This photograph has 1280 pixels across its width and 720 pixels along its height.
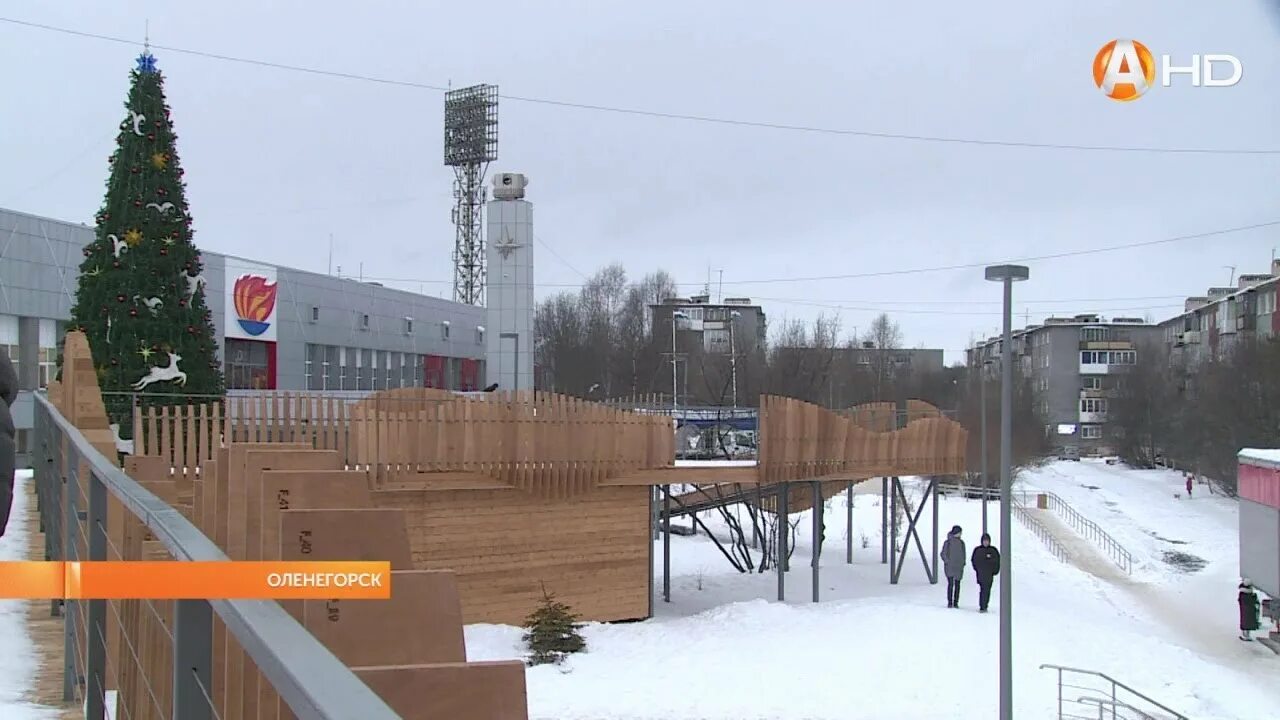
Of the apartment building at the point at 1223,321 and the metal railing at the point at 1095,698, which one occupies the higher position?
the apartment building at the point at 1223,321

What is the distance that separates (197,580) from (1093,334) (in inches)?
4149

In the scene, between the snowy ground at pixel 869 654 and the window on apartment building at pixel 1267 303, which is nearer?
the snowy ground at pixel 869 654

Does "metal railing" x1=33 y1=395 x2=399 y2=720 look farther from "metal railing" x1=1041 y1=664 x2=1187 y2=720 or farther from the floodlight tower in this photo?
the floodlight tower

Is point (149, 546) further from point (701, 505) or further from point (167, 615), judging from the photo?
point (701, 505)

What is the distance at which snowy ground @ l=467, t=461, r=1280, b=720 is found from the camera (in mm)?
13906

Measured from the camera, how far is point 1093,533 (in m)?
45.1

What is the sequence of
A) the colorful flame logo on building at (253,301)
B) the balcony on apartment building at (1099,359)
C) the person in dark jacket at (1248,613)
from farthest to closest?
the balcony on apartment building at (1099,359) → the colorful flame logo on building at (253,301) → the person in dark jacket at (1248,613)

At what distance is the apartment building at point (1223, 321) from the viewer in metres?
65.2

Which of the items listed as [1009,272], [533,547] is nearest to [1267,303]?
[1009,272]

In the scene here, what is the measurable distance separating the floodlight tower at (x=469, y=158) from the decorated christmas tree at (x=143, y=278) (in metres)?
58.3

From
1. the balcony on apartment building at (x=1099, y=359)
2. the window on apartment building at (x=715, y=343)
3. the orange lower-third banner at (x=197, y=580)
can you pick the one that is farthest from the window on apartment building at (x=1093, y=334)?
the orange lower-third banner at (x=197, y=580)

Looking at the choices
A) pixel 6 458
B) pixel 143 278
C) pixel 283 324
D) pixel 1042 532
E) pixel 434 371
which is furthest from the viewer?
pixel 434 371

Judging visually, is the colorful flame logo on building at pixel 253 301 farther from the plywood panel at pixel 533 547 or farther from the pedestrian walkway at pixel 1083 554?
the pedestrian walkway at pixel 1083 554

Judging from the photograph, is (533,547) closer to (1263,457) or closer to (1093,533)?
(1263,457)
